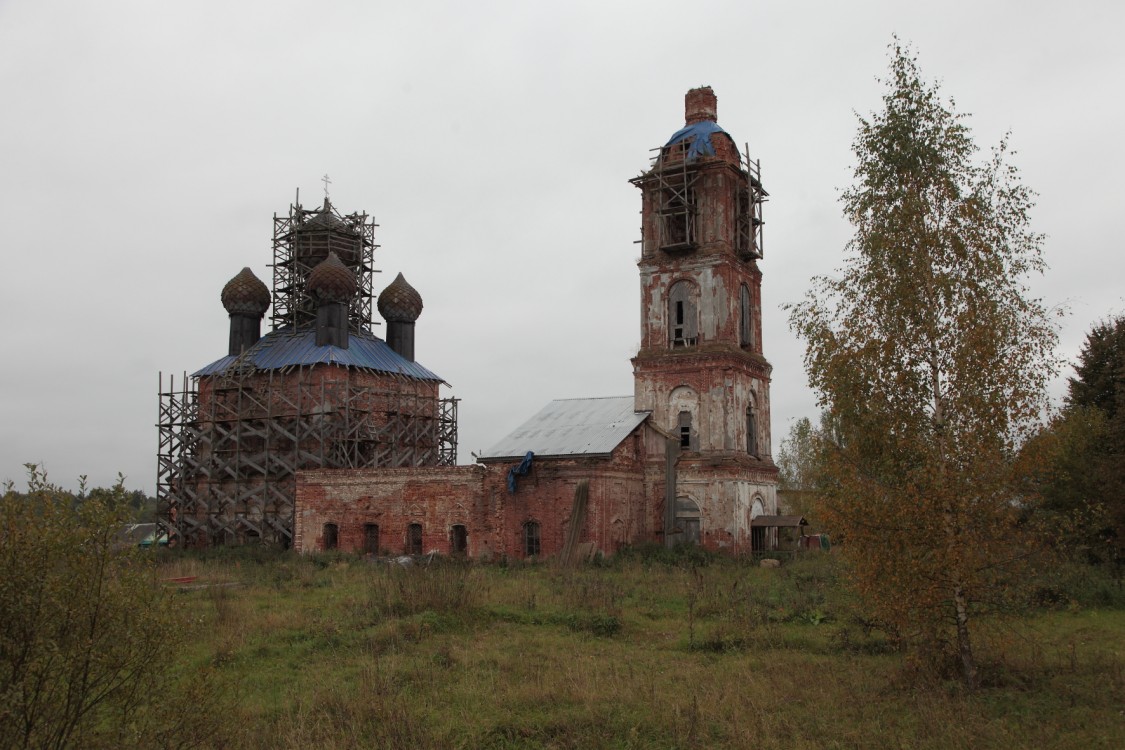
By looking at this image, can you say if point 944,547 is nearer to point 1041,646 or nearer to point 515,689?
point 1041,646

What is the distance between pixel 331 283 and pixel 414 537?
38.0 ft

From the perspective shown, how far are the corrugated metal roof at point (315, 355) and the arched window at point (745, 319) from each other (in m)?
14.3

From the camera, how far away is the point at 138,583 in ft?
20.6

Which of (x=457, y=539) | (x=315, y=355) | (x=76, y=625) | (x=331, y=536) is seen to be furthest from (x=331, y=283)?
(x=76, y=625)

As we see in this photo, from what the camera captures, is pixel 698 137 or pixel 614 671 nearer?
pixel 614 671

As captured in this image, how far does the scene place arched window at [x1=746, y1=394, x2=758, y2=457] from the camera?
29.2 m

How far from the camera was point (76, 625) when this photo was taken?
590cm

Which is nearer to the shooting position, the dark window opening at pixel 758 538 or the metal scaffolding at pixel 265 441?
the dark window opening at pixel 758 538

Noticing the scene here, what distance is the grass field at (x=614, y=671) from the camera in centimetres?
923

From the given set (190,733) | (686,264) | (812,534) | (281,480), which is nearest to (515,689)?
(190,733)

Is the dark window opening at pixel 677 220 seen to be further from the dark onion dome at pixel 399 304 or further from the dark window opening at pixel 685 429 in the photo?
the dark onion dome at pixel 399 304

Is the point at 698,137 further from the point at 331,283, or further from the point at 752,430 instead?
the point at 331,283

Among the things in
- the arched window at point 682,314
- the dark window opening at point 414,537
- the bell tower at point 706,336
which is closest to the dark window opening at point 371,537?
the dark window opening at point 414,537

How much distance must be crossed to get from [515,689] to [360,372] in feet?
83.2
